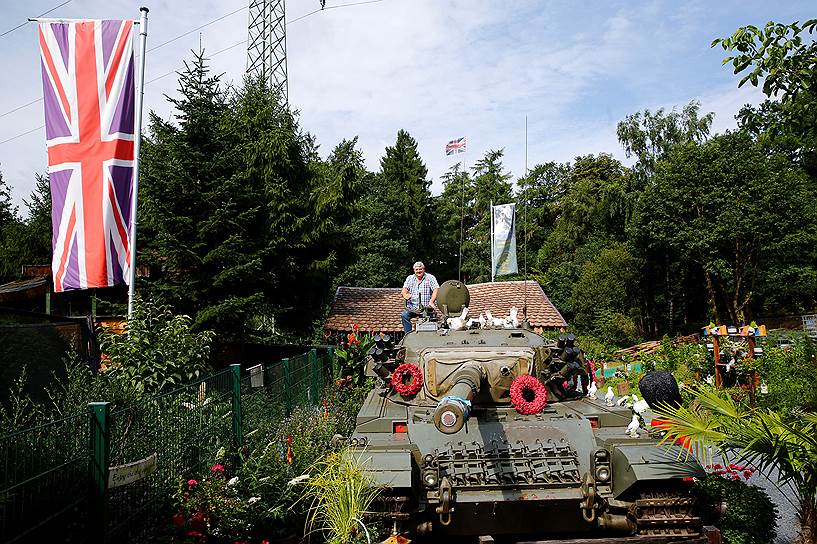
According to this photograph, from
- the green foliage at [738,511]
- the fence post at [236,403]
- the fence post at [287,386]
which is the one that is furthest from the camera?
the fence post at [287,386]

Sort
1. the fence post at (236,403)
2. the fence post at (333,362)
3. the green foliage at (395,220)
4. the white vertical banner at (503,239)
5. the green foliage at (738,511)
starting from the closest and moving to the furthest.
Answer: the green foliage at (738,511)
the fence post at (236,403)
the fence post at (333,362)
the white vertical banner at (503,239)
the green foliage at (395,220)

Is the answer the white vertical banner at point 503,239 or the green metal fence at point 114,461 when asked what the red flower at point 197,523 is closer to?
the green metal fence at point 114,461

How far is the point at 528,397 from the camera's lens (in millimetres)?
7121

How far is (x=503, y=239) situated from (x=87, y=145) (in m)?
14.8

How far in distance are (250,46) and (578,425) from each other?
73.8 feet

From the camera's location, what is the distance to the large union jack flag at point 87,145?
8867 millimetres

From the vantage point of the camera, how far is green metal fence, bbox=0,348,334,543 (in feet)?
13.9

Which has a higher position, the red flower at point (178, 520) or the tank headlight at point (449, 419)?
the tank headlight at point (449, 419)

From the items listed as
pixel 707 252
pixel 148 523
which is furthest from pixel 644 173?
pixel 148 523

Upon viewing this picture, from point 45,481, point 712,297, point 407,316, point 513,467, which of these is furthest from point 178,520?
point 712,297

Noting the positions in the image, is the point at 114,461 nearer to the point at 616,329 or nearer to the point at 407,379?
the point at 407,379

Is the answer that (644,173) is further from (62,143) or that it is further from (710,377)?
(62,143)

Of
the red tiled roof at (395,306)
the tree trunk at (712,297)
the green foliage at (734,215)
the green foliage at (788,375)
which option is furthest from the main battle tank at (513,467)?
the tree trunk at (712,297)

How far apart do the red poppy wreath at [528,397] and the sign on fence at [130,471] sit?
354 centimetres
